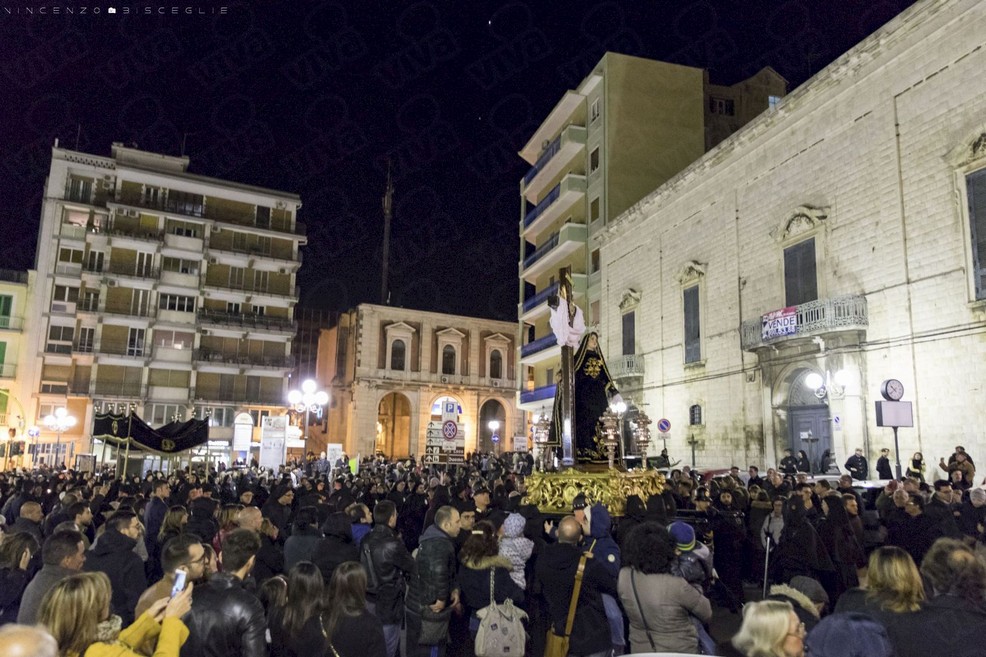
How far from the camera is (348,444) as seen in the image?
1889 inches

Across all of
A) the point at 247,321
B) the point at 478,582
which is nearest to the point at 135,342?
the point at 247,321

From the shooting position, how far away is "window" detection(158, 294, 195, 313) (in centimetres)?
4362

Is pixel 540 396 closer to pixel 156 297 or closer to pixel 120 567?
pixel 156 297

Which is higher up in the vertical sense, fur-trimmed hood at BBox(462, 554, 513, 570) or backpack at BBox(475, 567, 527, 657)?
fur-trimmed hood at BBox(462, 554, 513, 570)

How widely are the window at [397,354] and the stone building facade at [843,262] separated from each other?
27.1m

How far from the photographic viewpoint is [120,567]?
5.44m

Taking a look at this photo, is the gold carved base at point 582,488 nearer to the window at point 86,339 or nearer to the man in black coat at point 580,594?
the man in black coat at point 580,594

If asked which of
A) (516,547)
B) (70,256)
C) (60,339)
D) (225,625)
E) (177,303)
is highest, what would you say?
(70,256)

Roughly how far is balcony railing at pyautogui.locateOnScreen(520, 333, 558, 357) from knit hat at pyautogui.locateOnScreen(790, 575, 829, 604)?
2904cm

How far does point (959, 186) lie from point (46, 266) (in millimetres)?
45208

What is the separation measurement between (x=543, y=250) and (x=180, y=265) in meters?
23.4

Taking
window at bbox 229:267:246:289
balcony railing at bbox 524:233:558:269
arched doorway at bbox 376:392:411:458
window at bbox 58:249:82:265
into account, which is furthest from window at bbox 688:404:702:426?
window at bbox 58:249:82:265

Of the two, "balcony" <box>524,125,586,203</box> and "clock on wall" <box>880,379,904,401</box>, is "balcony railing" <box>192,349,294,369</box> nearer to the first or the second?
"balcony" <box>524,125,586,203</box>

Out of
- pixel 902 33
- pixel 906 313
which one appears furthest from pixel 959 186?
pixel 902 33
